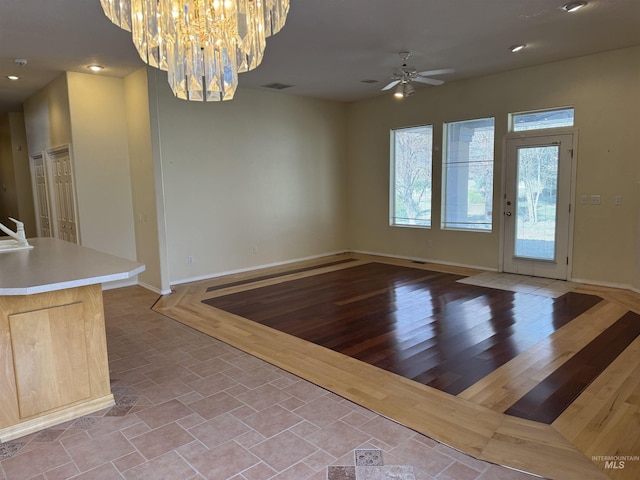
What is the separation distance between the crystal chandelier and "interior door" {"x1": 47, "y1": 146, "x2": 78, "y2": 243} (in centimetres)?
362

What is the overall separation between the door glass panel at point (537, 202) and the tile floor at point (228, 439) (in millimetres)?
4457

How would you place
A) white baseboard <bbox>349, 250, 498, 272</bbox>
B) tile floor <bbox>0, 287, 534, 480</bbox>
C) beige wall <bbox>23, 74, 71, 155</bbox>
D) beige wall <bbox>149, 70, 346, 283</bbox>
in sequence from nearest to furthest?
tile floor <bbox>0, 287, 534, 480</bbox> → beige wall <bbox>23, 74, 71, 155</bbox> → beige wall <bbox>149, 70, 346, 283</bbox> → white baseboard <bbox>349, 250, 498, 272</bbox>

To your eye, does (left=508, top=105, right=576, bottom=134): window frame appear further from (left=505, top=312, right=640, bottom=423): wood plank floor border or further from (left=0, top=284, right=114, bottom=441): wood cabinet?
(left=0, top=284, right=114, bottom=441): wood cabinet

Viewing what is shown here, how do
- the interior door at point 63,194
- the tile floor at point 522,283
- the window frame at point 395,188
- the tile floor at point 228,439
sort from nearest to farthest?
the tile floor at point 228,439
the tile floor at point 522,283
the interior door at point 63,194
the window frame at point 395,188

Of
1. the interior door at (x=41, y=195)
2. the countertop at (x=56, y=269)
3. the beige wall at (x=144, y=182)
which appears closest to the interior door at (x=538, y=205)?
the beige wall at (x=144, y=182)

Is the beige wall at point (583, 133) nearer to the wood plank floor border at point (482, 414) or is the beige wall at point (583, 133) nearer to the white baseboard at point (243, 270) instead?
the white baseboard at point (243, 270)

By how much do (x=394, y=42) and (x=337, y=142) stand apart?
3.66 metres

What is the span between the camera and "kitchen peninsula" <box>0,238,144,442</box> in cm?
245

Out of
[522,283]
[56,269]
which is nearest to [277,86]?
[522,283]

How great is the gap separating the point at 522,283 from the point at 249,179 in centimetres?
428

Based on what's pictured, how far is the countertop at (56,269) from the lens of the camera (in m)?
2.28

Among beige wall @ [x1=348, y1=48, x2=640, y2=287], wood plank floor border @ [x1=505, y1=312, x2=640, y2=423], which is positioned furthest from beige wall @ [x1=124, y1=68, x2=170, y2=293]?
wood plank floor border @ [x1=505, y1=312, x2=640, y2=423]

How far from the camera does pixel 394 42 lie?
4.62m

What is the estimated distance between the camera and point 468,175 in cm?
676
